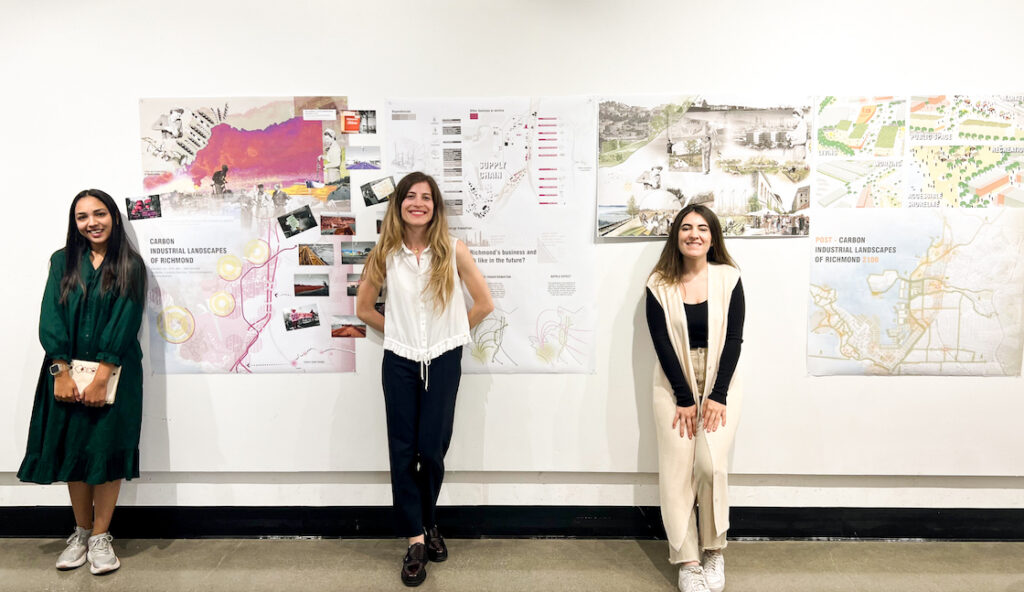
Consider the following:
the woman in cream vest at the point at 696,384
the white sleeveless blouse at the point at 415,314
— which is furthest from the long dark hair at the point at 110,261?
the woman in cream vest at the point at 696,384

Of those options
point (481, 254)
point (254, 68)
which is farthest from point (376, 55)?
point (481, 254)

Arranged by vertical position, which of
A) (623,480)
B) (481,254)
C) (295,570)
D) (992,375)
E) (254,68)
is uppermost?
(254,68)

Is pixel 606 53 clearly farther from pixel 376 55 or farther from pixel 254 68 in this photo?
pixel 254 68

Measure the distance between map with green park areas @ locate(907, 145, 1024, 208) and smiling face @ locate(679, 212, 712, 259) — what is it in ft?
3.08

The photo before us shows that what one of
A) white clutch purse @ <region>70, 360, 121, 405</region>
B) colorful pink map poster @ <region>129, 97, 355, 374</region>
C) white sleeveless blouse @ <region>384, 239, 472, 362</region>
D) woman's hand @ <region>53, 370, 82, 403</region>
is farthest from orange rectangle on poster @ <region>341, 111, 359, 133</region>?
woman's hand @ <region>53, 370, 82, 403</region>

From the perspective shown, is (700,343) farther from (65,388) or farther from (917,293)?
(65,388)

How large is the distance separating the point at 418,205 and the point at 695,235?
109 centimetres

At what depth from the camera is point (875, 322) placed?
2441mm

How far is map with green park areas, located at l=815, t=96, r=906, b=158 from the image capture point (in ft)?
7.75

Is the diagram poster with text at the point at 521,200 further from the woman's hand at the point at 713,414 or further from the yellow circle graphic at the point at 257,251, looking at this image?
the yellow circle graphic at the point at 257,251

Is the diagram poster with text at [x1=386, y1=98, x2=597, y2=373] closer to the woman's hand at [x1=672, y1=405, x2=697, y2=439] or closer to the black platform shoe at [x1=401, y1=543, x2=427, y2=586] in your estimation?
the woman's hand at [x1=672, y1=405, x2=697, y2=439]

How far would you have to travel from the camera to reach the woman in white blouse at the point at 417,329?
2.27 meters

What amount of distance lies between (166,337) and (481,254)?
1.44m

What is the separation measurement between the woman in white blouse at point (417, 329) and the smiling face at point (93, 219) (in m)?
1.07
